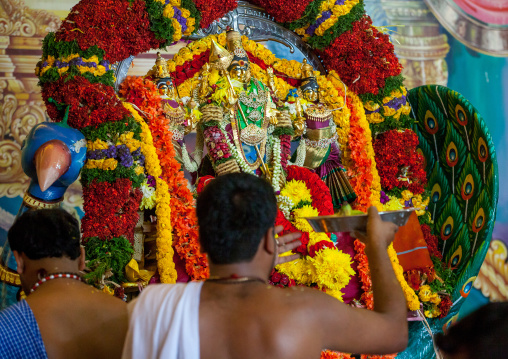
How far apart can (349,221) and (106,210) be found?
2125 mm

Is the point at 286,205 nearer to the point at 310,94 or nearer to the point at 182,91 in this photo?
the point at 310,94

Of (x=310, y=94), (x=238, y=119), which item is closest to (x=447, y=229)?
(x=310, y=94)

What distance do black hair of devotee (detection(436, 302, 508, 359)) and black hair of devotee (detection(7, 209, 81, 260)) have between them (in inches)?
57.9

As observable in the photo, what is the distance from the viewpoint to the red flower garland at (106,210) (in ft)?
12.8

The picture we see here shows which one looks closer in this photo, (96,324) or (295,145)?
(96,324)

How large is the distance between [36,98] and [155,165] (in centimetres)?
304

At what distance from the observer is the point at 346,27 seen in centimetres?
529

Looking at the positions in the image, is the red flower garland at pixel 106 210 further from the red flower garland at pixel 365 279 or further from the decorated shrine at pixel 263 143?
the red flower garland at pixel 365 279

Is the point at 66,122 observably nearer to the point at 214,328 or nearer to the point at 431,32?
the point at 214,328

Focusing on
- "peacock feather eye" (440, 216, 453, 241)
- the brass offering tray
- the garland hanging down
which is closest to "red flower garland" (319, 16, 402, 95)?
the garland hanging down

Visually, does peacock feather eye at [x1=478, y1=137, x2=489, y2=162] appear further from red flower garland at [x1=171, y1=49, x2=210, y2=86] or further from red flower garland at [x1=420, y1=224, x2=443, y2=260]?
red flower garland at [x1=171, y1=49, x2=210, y2=86]

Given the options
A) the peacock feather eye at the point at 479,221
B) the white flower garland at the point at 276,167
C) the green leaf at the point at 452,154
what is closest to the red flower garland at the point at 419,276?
the peacock feather eye at the point at 479,221

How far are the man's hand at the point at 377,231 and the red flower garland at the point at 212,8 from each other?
9.83 feet

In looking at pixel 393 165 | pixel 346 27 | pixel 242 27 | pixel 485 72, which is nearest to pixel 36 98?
pixel 242 27
